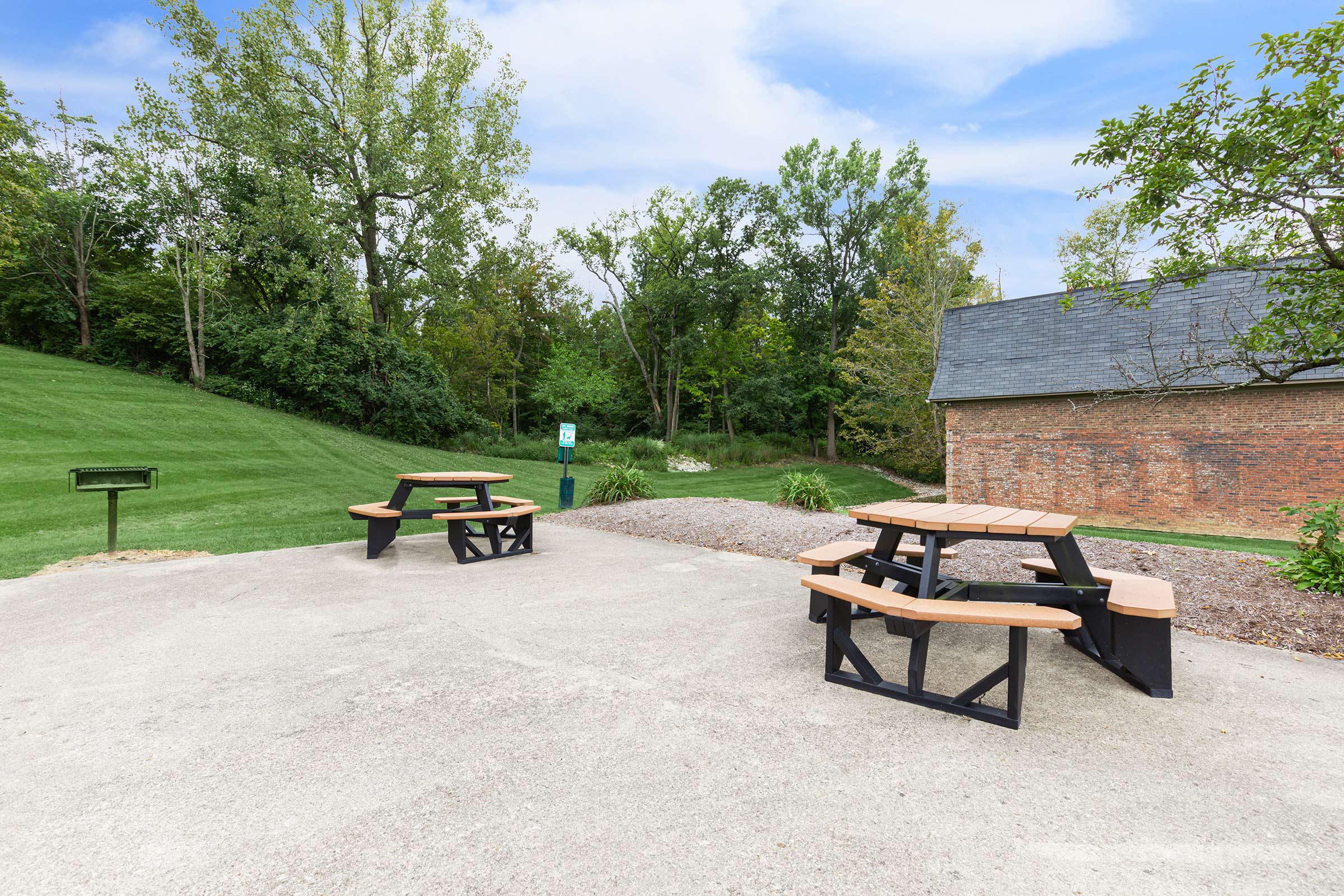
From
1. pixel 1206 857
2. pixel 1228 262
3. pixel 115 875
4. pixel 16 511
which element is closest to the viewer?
pixel 115 875

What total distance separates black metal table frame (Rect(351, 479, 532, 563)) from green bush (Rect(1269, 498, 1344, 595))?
7.28 metres

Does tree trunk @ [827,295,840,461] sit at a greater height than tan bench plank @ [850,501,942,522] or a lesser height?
greater

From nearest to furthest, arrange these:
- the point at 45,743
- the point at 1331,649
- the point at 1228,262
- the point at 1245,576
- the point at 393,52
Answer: the point at 45,743
the point at 1331,649
the point at 1245,576
the point at 1228,262
the point at 393,52

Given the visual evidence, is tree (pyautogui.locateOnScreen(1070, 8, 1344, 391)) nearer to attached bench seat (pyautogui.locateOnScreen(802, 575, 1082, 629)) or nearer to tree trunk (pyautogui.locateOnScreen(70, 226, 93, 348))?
attached bench seat (pyautogui.locateOnScreen(802, 575, 1082, 629))

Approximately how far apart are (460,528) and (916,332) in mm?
19879

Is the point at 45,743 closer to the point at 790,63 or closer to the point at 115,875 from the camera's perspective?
the point at 115,875

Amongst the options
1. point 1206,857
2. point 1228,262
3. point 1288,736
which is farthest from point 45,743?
point 1228,262

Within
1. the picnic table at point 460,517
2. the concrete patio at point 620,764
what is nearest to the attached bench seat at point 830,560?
the concrete patio at point 620,764

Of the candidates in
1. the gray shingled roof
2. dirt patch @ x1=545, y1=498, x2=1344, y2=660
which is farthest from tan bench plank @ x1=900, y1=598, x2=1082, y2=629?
the gray shingled roof

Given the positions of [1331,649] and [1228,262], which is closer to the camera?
[1331,649]

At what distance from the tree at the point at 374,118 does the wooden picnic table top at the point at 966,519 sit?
69.3ft

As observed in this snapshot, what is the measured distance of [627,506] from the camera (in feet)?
33.3

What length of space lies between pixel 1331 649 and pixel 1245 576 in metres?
1.55

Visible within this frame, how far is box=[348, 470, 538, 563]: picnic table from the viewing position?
650cm
